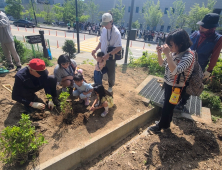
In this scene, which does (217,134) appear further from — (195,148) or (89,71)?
(89,71)

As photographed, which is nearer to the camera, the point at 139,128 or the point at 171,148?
the point at 171,148

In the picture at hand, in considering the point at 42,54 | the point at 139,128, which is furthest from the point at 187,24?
the point at 139,128

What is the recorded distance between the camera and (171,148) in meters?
2.59

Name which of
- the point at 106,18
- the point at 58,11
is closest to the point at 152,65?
the point at 106,18

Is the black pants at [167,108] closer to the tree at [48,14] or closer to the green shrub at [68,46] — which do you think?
the green shrub at [68,46]

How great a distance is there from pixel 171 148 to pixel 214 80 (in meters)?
3.61

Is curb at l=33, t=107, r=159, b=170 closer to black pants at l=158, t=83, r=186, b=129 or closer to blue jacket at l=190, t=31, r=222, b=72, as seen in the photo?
Result: black pants at l=158, t=83, r=186, b=129

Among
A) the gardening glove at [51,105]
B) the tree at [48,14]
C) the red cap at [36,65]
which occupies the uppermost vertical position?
the tree at [48,14]

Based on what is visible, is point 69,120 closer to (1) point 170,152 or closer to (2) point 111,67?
(2) point 111,67

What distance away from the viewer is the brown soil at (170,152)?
7.79ft

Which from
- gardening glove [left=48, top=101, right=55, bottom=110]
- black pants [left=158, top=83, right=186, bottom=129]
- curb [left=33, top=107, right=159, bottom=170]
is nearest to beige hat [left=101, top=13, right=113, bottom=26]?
black pants [left=158, top=83, right=186, bottom=129]

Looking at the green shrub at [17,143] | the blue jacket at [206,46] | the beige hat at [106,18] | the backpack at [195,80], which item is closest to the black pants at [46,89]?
the green shrub at [17,143]

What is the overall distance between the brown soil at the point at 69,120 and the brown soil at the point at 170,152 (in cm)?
50

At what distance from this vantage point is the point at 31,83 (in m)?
2.90
